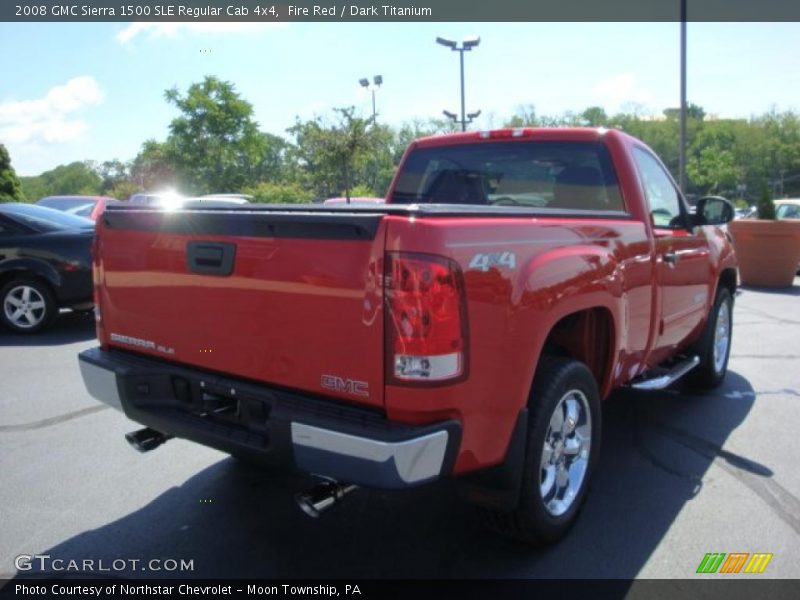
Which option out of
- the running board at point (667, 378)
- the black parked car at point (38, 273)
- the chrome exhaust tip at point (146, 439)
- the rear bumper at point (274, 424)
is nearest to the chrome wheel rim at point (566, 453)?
the rear bumper at point (274, 424)

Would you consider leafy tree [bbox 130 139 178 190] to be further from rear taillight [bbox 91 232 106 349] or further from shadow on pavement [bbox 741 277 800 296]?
rear taillight [bbox 91 232 106 349]

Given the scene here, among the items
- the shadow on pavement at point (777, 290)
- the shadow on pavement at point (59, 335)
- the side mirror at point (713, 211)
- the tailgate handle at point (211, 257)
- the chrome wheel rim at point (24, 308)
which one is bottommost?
the shadow on pavement at point (777, 290)

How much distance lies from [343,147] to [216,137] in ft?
61.0

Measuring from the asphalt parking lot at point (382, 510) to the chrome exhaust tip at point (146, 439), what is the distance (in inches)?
14.6

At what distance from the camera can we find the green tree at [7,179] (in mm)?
31844

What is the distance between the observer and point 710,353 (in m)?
5.43

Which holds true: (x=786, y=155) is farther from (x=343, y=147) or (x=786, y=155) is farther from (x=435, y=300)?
(x=435, y=300)

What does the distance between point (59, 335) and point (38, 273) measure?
771 mm

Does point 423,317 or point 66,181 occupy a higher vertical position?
point 66,181

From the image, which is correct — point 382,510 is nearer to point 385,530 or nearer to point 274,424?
point 385,530

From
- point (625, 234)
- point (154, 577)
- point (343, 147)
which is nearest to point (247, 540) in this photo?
point (154, 577)

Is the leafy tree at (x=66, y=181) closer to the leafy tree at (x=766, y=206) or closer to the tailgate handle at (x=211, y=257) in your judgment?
the leafy tree at (x=766, y=206)

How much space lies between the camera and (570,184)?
4.22m

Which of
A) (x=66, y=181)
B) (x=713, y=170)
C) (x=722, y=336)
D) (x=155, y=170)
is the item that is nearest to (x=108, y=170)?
(x=66, y=181)
